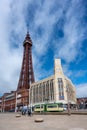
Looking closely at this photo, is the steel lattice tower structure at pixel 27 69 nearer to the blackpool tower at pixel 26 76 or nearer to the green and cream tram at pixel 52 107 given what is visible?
the blackpool tower at pixel 26 76

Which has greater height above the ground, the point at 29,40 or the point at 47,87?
the point at 29,40

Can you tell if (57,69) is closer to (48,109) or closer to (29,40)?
(48,109)

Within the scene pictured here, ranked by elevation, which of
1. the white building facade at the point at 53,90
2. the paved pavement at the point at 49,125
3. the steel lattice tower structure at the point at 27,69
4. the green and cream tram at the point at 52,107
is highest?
the steel lattice tower structure at the point at 27,69

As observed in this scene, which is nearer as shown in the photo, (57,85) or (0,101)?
(57,85)

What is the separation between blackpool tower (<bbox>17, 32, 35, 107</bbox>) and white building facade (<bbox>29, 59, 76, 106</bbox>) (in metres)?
6.99

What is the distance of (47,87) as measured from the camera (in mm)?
75188

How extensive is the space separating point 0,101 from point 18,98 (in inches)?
1245

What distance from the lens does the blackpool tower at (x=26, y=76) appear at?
293 ft

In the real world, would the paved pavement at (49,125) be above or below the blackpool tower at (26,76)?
below

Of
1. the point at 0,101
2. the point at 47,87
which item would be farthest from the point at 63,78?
the point at 0,101

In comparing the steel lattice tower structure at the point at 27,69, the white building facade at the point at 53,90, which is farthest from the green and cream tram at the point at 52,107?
the steel lattice tower structure at the point at 27,69

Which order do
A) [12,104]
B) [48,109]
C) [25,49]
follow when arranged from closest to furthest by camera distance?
1. [48,109]
2. [12,104]
3. [25,49]

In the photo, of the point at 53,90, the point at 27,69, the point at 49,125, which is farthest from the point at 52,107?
the point at 27,69

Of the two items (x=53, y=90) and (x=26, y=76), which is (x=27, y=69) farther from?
(x=53, y=90)
